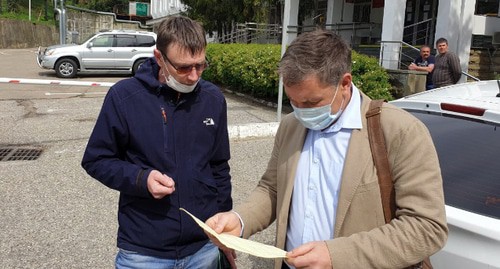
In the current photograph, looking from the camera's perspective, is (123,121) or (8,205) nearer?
(123,121)

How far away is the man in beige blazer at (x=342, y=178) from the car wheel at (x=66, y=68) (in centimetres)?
1778

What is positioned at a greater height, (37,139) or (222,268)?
(222,268)

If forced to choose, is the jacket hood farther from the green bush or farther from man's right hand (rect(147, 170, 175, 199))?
the green bush

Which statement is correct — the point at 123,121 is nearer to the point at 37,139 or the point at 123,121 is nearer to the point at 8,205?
the point at 8,205

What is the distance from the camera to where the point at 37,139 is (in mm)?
8023

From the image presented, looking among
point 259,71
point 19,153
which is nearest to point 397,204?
point 19,153

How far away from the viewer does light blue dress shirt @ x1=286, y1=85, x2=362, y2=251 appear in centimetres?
168

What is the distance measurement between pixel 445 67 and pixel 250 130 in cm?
393

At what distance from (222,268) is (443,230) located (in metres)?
1.27

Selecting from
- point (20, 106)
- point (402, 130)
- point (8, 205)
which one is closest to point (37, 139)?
point (8, 205)

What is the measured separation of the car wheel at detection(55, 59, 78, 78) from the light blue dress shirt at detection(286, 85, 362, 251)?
17900mm

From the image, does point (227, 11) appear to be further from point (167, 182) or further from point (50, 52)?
point (167, 182)

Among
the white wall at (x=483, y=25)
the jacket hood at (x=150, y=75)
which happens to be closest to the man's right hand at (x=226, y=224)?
the jacket hood at (x=150, y=75)

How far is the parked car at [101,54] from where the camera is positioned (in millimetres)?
17984
